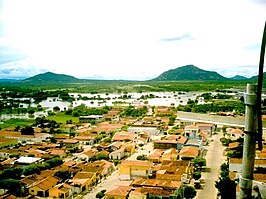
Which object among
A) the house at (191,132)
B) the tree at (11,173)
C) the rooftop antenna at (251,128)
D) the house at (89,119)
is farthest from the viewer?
the house at (89,119)

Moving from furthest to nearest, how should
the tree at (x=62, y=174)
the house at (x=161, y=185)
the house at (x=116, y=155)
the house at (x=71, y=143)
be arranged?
the house at (x=71, y=143), the house at (x=116, y=155), the tree at (x=62, y=174), the house at (x=161, y=185)

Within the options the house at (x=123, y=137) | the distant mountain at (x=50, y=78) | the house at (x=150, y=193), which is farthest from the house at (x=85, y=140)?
the distant mountain at (x=50, y=78)

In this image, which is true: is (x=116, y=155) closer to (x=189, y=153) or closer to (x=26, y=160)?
(x=189, y=153)

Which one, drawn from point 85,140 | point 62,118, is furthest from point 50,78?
point 85,140

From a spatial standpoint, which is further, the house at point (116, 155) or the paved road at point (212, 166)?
the house at point (116, 155)

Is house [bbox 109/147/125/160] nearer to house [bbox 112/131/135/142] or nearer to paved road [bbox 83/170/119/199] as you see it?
paved road [bbox 83/170/119/199]

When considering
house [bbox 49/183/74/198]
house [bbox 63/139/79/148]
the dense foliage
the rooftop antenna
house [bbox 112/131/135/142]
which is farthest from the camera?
the dense foliage

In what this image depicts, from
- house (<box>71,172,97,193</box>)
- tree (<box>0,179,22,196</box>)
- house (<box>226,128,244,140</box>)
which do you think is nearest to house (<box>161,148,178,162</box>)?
house (<box>71,172,97,193</box>)

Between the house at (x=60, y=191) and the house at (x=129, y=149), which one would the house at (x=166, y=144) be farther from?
the house at (x=60, y=191)
